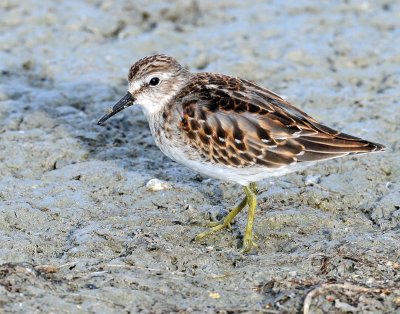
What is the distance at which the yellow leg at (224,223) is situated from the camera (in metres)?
7.76

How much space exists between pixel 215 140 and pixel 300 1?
6.59 m

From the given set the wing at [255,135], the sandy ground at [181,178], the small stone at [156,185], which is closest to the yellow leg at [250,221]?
the sandy ground at [181,178]

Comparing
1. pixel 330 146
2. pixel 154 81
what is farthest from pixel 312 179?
pixel 154 81

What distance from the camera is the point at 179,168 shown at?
365 inches

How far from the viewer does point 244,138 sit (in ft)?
24.8

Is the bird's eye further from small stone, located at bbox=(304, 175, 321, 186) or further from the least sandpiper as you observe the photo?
small stone, located at bbox=(304, 175, 321, 186)

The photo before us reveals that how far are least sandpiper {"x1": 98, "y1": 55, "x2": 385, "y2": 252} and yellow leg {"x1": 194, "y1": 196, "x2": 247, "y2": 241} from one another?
1 cm

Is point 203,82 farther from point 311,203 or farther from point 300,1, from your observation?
point 300,1

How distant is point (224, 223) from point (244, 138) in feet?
3.04


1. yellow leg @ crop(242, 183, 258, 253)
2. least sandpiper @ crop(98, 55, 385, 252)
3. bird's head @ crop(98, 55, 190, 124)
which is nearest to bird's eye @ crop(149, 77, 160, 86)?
bird's head @ crop(98, 55, 190, 124)

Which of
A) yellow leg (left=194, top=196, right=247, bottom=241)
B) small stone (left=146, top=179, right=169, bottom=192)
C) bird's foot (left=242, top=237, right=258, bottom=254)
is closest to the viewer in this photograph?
bird's foot (left=242, top=237, right=258, bottom=254)

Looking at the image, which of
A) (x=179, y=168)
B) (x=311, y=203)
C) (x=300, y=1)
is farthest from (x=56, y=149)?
(x=300, y=1)

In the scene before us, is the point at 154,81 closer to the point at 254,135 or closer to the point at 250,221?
the point at 254,135

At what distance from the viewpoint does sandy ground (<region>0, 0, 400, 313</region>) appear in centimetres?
667
